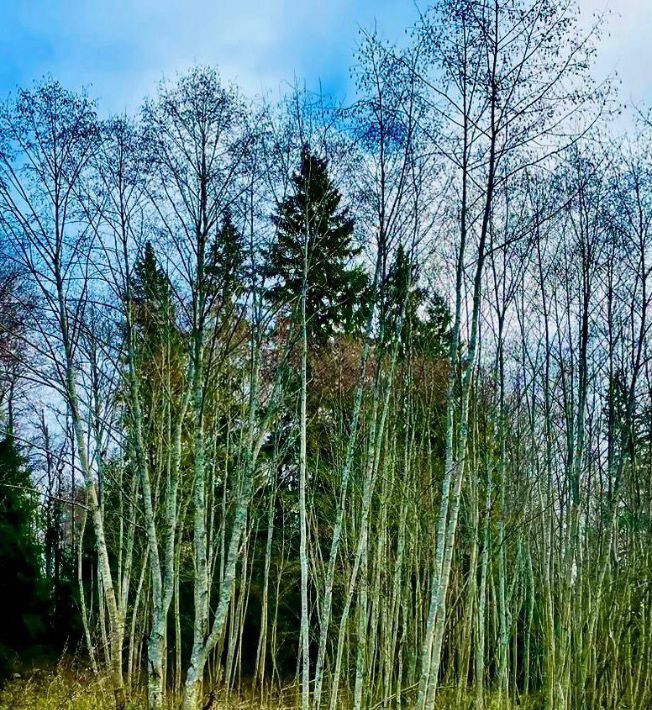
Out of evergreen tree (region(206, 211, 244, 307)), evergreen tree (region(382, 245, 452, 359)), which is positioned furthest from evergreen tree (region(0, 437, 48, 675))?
evergreen tree (region(382, 245, 452, 359))

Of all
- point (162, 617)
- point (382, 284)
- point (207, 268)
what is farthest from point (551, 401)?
point (162, 617)

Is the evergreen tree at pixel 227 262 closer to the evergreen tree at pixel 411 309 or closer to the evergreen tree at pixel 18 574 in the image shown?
the evergreen tree at pixel 411 309

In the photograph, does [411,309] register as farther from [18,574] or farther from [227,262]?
[18,574]

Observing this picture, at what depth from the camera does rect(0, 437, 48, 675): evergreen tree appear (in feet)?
45.8

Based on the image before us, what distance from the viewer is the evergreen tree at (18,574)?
1395 centimetres

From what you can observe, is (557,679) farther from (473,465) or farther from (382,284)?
(382,284)

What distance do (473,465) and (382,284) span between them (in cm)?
304

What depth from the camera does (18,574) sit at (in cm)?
1403

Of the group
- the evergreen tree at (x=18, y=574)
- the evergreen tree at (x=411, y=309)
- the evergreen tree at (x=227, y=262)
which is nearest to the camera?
the evergreen tree at (x=227, y=262)

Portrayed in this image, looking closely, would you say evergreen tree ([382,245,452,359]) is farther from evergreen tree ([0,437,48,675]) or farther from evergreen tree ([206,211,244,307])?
evergreen tree ([0,437,48,675])

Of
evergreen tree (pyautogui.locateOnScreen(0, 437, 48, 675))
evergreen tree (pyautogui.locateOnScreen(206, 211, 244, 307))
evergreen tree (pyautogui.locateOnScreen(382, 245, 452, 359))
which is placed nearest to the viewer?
evergreen tree (pyautogui.locateOnScreen(206, 211, 244, 307))

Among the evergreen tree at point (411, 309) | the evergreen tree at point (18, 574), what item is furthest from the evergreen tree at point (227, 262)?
the evergreen tree at point (18, 574)

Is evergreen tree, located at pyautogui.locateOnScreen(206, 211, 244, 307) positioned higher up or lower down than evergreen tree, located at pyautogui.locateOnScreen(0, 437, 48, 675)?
higher up

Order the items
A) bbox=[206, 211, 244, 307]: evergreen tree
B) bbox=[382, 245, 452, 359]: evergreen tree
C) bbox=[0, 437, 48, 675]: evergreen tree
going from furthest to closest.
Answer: bbox=[0, 437, 48, 675]: evergreen tree, bbox=[382, 245, 452, 359]: evergreen tree, bbox=[206, 211, 244, 307]: evergreen tree
